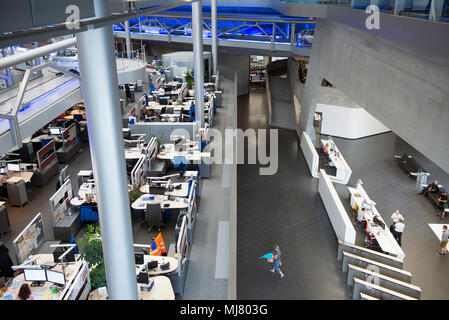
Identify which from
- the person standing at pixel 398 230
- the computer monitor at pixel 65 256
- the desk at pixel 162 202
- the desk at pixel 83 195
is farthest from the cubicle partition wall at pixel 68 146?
the person standing at pixel 398 230

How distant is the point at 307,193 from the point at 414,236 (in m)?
3.58

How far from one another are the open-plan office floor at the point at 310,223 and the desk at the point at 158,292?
264 cm

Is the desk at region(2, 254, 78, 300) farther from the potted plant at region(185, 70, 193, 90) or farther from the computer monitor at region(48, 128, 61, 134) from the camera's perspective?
the potted plant at region(185, 70, 193, 90)

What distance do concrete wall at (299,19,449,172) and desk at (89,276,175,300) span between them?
4.98m

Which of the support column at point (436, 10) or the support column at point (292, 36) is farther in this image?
the support column at point (292, 36)

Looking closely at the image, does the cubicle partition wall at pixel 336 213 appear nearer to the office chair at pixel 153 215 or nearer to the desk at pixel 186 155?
the desk at pixel 186 155

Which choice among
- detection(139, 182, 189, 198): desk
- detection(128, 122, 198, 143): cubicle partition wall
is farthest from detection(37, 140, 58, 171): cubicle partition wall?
detection(139, 182, 189, 198): desk

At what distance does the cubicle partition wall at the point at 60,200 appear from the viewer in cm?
908

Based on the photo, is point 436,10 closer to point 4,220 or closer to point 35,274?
point 35,274

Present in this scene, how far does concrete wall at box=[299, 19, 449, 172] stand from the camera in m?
7.03

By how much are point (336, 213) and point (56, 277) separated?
7.35m
